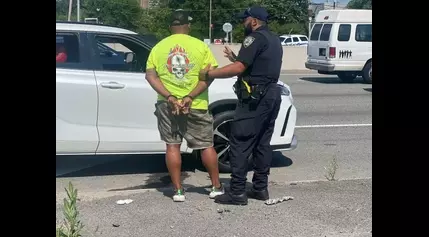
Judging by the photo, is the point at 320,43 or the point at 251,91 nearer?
the point at 251,91

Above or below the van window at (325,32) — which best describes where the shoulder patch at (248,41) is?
below

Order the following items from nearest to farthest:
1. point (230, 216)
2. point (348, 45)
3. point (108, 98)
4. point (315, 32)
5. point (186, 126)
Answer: point (230, 216)
point (186, 126)
point (108, 98)
point (348, 45)
point (315, 32)

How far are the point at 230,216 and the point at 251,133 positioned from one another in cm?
75

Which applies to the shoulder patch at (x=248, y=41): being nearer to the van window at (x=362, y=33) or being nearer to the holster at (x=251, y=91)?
the holster at (x=251, y=91)

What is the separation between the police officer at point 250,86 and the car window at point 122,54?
5.54 ft

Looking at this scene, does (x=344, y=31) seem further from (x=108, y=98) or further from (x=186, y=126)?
(x=186, y=126)

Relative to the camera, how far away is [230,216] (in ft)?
18.4

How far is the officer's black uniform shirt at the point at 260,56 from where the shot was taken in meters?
5.71

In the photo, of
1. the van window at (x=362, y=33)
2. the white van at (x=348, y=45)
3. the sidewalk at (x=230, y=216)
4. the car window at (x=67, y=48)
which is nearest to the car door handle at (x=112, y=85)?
the car window at (x=67, y=48)

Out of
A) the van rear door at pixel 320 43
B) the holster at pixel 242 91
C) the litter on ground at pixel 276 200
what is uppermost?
the van rear door at pixel 320 43

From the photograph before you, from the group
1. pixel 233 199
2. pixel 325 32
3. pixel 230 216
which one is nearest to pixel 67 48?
pixel 233 199
